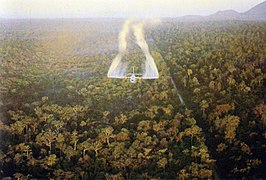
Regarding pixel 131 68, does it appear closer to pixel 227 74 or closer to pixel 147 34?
pixel 147 34

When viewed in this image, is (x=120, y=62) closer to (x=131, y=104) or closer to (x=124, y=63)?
(x=124, y=63)

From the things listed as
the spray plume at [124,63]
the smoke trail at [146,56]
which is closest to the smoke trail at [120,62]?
the spray plume at [124,63]

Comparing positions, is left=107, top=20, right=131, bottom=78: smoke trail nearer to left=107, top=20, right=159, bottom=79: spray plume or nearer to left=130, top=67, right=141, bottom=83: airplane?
left=107, top=20, right=159, bottom=79: spray plume

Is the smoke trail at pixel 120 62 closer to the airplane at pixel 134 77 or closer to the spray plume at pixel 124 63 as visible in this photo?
the spray plume at pixel 124 63

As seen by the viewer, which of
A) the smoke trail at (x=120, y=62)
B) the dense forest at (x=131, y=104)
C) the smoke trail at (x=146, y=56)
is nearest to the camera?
the dense forest at (x=131, y=104)

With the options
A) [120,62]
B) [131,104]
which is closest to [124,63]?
[120,62]
